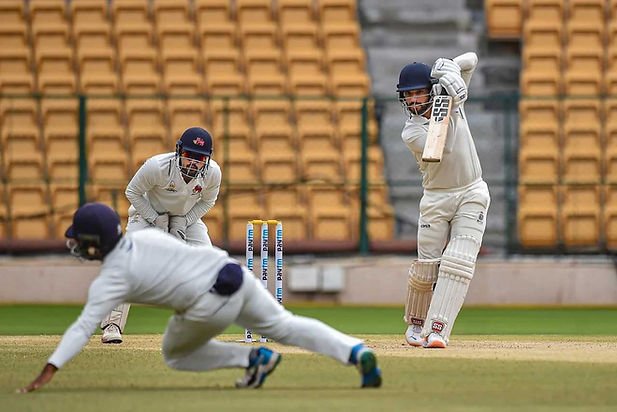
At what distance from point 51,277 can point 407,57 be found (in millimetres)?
5669

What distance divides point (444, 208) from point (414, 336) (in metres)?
0.97

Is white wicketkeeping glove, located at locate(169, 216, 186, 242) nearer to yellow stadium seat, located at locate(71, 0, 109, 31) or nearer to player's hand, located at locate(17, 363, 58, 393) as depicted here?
player's hand, located at locate(17, 363, 58, 393)

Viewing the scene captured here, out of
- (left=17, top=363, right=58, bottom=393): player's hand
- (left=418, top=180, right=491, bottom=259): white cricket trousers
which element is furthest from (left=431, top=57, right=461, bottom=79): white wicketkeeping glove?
(left=17, top=363, right=58, bottom=393): player's hand

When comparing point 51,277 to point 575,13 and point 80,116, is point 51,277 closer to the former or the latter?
point 80,116

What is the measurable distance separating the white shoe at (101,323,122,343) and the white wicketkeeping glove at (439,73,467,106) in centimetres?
302

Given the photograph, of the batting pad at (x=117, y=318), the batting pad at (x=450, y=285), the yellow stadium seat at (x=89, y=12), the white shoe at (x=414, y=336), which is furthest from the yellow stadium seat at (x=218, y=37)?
the batting pad at (x=450, y=285)

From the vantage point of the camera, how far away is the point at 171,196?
10.6 meters

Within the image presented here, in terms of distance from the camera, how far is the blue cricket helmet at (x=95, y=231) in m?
7.50

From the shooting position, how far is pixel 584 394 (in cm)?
755

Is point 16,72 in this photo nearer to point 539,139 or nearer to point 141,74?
point 141,74

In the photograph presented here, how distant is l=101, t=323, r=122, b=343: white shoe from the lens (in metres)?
10.5

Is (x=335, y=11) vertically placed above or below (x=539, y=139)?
above

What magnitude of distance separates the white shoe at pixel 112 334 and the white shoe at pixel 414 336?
215 cm

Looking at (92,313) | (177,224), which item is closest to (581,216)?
(177,224)
